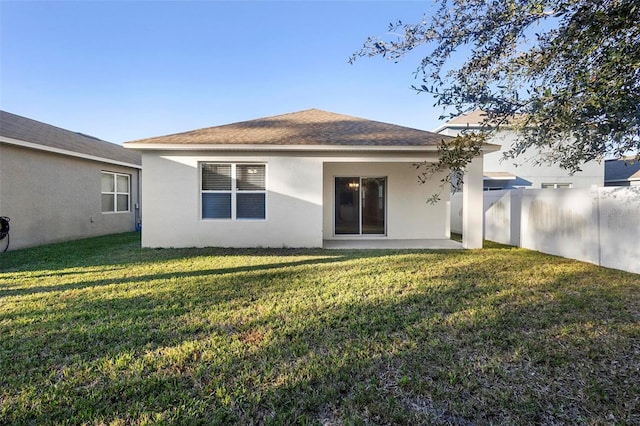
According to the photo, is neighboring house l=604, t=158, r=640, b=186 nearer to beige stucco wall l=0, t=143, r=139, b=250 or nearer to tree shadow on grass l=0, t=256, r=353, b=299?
tree shadow on grass l=0, t=256, r=353, b=299

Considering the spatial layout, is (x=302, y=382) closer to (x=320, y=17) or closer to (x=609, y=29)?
(x=609, y=29)

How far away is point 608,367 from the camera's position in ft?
9.82

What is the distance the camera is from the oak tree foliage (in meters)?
2.90

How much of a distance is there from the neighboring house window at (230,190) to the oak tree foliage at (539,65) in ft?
20.0

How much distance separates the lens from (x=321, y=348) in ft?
11.1

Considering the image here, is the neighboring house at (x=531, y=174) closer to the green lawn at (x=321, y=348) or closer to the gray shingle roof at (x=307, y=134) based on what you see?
the gray shingle roof at (x=307, y=134)

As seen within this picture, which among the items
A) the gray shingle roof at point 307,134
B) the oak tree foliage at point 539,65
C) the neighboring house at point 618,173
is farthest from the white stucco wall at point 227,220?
the neighboring house at point 618,173

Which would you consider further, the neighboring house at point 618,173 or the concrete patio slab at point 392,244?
the neighboring house at point 618,173

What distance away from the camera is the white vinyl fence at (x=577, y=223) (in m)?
6.62

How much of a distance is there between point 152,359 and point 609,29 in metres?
5.43

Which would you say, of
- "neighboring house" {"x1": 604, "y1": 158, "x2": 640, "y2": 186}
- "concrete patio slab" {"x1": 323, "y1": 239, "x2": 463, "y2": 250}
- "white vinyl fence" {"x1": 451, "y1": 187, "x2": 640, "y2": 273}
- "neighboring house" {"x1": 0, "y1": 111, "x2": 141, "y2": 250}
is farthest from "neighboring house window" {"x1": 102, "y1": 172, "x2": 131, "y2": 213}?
"neighboring house" {"x1": 604, "y1": 158, "x2": 640, "y2": 186}

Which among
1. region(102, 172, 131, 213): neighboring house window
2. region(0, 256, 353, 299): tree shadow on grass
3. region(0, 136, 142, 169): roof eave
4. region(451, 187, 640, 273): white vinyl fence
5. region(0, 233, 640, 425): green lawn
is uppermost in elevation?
region(0, 136, 142, 169): roof eave

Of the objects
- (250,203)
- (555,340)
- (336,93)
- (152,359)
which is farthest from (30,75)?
(555,340)

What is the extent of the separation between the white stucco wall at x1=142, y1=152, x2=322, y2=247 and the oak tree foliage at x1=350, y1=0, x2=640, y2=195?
18.4 feet
